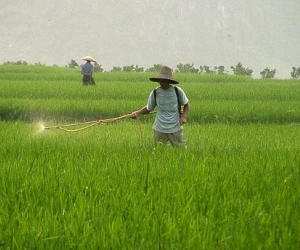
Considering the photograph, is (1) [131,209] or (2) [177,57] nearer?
(1) [131,209]

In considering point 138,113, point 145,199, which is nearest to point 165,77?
point 138,113

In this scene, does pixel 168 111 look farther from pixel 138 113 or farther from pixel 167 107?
pixel 138 113

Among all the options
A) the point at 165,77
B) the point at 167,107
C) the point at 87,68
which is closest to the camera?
the point at 165,77

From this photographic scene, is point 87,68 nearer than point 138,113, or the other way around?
point 138,113

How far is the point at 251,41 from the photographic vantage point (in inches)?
3602

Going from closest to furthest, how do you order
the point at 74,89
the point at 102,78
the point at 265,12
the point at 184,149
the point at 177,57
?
the point at 184,149 < the point at 74,89 < the point at 102,78 < the point at 177,57 < the point at 265,12

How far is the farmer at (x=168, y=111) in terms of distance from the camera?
490cm

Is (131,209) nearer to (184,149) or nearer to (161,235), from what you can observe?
(161,235)

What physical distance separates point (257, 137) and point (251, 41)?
288 ft

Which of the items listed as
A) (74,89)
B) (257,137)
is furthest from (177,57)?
(257,137)

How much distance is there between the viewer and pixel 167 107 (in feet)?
16.2

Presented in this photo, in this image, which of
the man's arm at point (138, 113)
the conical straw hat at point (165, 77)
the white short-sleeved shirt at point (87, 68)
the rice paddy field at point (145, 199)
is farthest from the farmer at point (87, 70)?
the conical straw hat at point (165, 77)

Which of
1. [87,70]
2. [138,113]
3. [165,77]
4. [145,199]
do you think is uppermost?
[165,77]

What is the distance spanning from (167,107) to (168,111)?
0.05 m
